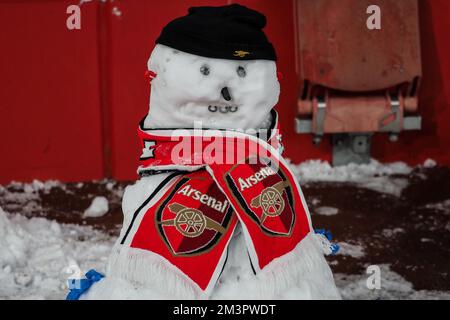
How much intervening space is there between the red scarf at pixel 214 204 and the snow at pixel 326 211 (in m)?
2.10

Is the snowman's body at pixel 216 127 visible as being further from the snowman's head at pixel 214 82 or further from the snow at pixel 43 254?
the snow at pixel 43 254

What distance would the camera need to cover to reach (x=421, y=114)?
15.4 ft

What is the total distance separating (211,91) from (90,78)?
2656 millimetres

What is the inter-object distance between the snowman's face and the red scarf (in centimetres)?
5

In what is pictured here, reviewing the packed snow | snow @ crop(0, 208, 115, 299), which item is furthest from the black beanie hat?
snow @ crop(0, 208, 115, 299)

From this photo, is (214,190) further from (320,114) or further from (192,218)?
(320,114)

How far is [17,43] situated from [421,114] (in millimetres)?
2497

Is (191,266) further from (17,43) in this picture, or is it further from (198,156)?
(17,43)

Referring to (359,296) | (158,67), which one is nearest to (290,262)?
(158,67)

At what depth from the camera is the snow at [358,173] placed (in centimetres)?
448

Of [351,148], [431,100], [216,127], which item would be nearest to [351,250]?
[351,148]

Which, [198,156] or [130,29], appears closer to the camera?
[198,156]

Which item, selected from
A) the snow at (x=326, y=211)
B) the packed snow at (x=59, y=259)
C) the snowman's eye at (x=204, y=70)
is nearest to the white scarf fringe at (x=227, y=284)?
the snowman's eye at (x=204, y=70)

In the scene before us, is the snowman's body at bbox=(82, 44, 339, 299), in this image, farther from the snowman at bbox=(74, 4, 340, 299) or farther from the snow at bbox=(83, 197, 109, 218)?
the snow at bbox=(83, 197, 109, 218)
